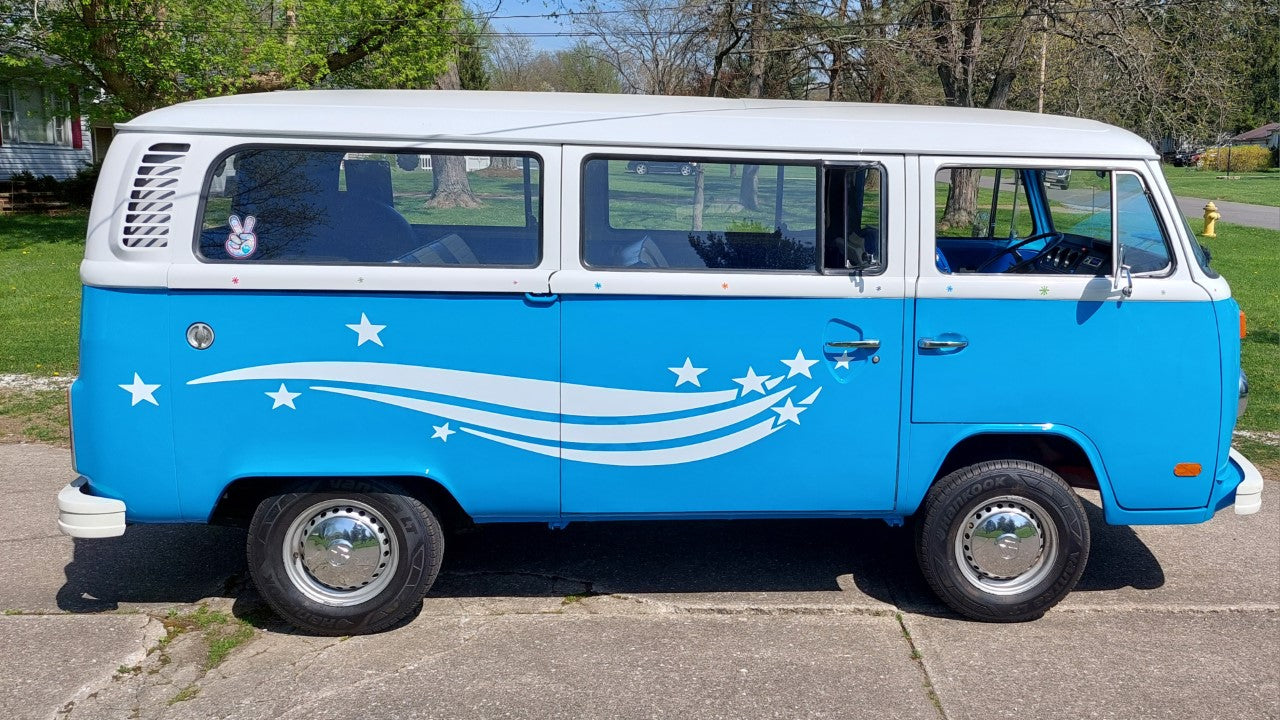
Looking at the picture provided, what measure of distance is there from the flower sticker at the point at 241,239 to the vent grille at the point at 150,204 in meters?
0.23

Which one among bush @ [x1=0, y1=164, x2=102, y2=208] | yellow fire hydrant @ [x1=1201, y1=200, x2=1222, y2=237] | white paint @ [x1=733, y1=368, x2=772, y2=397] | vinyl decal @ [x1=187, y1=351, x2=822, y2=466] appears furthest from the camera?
bush @ [x1=0, y1=164, x2=102, y2=208]

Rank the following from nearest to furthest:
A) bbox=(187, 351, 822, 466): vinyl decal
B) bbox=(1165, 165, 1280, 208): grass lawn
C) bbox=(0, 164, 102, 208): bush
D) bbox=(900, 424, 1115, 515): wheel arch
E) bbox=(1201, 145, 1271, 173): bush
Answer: bbox=(187, 351, 822, 466): vinyl decal
bbox=(900, 424, 1115, 515): wheel arch
bbox=(0, 164, 102, 208): bush
bbox=(1165, 165, 1280, 208): grass lawn
bbox=(1201, 145, 1271, 173): bush

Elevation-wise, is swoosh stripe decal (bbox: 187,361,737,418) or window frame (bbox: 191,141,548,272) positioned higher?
window frame (bbox: 191,141,548,272)

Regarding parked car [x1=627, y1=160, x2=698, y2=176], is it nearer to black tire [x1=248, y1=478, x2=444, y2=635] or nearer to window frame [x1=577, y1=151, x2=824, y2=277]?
window frame [x1=577, y1=151, x2=824, y2=277]

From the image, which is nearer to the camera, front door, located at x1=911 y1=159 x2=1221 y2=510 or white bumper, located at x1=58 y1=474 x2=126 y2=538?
white bumper, located at x1=58 y1=474 x2=126 y2=538

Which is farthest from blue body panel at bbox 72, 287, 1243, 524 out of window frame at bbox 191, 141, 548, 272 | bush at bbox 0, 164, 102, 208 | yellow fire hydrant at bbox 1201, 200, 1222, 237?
bush at bbox 0, 164, 102, 208

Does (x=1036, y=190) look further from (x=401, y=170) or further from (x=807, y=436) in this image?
(x=401, y=170)

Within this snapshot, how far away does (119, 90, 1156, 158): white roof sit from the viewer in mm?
4309

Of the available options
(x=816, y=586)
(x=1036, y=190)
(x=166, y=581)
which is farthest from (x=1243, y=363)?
(x=166, y=581)

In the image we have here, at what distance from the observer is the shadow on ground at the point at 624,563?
5.11 metres

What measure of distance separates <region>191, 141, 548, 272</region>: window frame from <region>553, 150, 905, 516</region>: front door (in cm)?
16

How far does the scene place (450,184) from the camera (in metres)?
4.70

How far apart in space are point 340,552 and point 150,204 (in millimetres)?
1599

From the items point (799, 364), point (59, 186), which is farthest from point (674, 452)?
point (59, 186)
